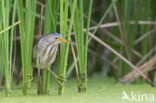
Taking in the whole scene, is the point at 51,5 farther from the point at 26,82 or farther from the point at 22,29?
the point at 26,82

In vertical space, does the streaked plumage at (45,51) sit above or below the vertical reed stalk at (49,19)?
below

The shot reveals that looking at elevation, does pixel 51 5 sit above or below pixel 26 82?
above

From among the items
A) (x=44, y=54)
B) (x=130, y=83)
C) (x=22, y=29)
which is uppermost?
(x=22, y=29)

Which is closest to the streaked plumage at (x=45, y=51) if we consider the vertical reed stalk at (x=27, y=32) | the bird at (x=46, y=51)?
the bird at (x=46, y=51)

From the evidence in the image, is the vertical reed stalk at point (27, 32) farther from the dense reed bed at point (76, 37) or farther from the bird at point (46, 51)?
the bird at point (46, 51)

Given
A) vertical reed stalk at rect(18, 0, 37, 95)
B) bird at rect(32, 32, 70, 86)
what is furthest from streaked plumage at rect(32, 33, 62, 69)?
vertical reed stalk at rect(18, 0, 37, 95)

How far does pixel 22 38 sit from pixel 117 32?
53.0 inches

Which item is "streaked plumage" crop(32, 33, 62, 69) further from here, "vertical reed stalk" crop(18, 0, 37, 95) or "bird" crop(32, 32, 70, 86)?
"vertical reed stalk" crop(18, 0, 37, 95)

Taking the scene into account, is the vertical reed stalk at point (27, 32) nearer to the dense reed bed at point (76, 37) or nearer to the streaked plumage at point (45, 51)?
the dense reed bed at point (76, 37)

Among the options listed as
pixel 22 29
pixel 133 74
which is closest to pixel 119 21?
pixel 133 74

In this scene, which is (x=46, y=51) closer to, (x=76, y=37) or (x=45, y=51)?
(x=45, y=51)

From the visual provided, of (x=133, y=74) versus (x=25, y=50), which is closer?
(x=25, y=50)

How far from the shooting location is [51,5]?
1.91m

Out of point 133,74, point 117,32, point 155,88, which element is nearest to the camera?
point 155,88
